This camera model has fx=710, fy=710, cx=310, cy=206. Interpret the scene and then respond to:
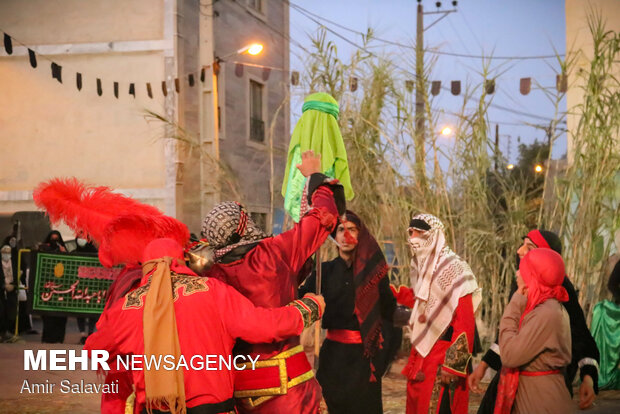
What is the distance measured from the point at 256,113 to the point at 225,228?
12.6m

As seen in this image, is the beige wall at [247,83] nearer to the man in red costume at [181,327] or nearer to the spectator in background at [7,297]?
the spectator in background at [7,297]

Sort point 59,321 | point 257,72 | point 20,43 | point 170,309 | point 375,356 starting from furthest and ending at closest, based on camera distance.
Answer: point 257,72, point 20,43, point 59,321, point 375,356, point 170,309

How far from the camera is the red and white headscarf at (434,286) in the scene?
3840 millimetres

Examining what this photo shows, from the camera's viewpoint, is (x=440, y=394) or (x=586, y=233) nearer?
(x=440, y=394)

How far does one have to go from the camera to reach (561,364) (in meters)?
3.09

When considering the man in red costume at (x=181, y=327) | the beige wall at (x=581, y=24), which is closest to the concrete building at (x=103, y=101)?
the beige wall at (x=581, y=24)

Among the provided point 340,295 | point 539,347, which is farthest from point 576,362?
point 340,295

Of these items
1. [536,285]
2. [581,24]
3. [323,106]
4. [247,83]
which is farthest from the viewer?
[247,83]

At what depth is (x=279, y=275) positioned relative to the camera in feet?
9.32

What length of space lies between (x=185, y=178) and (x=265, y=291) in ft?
32.9

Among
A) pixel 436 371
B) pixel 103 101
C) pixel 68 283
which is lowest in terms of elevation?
pixel 68 283

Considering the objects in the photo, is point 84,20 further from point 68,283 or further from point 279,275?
Result: point 279,275

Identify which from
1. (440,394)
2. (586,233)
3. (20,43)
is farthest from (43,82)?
(440,394)

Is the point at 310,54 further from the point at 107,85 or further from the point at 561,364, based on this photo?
the point at 107,85
